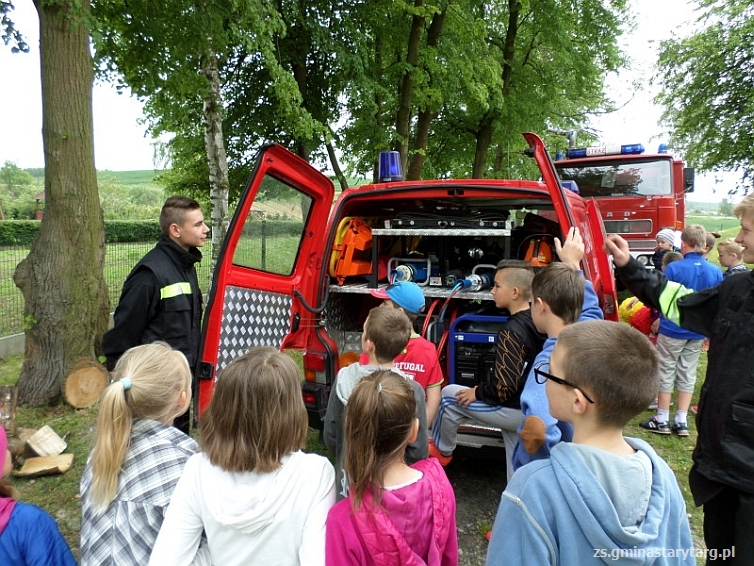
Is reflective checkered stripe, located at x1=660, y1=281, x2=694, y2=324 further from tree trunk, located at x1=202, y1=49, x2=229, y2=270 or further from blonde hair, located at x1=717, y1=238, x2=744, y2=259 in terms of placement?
tree trunk, located at x1=202, y1=49, x2=229, y2=270

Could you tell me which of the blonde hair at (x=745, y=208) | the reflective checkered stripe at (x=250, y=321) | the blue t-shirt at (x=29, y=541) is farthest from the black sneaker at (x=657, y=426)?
the blue t-shirt at (x=29, y=541)

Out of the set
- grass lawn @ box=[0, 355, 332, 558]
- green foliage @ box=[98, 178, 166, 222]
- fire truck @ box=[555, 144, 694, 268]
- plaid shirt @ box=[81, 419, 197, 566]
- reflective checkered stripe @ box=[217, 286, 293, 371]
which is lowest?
grass lawn @ box=[0, 355, 332, 558]

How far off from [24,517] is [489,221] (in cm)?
314

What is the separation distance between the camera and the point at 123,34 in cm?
676

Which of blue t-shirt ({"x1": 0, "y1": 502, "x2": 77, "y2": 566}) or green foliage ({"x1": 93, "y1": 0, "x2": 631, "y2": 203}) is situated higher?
green foliage ({"x1": 93, "y1": 0, "x2": 631, "y2": 203})

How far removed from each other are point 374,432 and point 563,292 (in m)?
1.16

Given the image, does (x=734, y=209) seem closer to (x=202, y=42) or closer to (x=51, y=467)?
(x=51, y=467)

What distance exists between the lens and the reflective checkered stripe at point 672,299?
217 centimetres

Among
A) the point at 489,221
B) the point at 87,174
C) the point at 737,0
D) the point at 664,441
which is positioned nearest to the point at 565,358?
the point at 489,221

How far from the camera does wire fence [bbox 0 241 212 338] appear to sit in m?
7.67

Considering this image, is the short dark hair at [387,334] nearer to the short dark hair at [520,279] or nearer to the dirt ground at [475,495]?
the short dark hair at [520,279]

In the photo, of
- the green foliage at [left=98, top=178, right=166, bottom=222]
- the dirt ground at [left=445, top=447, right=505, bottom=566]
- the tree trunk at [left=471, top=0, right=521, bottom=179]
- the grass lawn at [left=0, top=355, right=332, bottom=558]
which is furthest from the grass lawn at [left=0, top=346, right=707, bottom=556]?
the green foliage at [left=98, top=178, right=166, bottom=222]

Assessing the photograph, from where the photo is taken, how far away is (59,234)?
490 cm

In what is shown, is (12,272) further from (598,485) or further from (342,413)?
(598,485)
